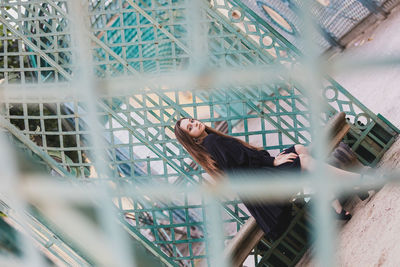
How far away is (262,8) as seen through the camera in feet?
28.6

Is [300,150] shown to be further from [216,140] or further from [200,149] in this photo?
[200,149]

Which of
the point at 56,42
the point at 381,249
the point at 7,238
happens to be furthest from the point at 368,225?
the point at 7,238

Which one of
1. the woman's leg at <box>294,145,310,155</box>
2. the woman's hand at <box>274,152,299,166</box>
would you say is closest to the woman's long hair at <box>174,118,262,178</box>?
the woman's hand at <box>274,152,299,166</box>

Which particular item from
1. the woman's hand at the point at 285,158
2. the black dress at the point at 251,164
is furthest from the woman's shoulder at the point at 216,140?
the woman's hand at the point at 285,158

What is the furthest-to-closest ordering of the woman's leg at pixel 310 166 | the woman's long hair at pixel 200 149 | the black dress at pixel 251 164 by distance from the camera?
the woman's long hair at pixel 200 149, the black dress at pixel 251 164, the woman's leg at pixel 310 166

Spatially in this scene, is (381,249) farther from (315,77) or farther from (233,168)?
(315,77)

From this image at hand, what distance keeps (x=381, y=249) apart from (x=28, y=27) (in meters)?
3.68

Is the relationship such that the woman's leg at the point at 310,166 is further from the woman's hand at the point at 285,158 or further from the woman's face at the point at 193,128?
the woman's face at the point at 193,128

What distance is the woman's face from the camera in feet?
16.3

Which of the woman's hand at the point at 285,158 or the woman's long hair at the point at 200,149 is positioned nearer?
the woman's hand at the point at 285,158

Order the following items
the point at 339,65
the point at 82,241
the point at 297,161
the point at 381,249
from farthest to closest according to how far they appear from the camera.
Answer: the point at 297,161, the point at 381,249, the point at 339,65, the point at 82,241

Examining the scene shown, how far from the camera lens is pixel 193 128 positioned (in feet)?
16.3

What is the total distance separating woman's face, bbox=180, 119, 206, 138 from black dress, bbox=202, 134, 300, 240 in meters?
0.07

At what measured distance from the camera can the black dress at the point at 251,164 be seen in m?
4.88
